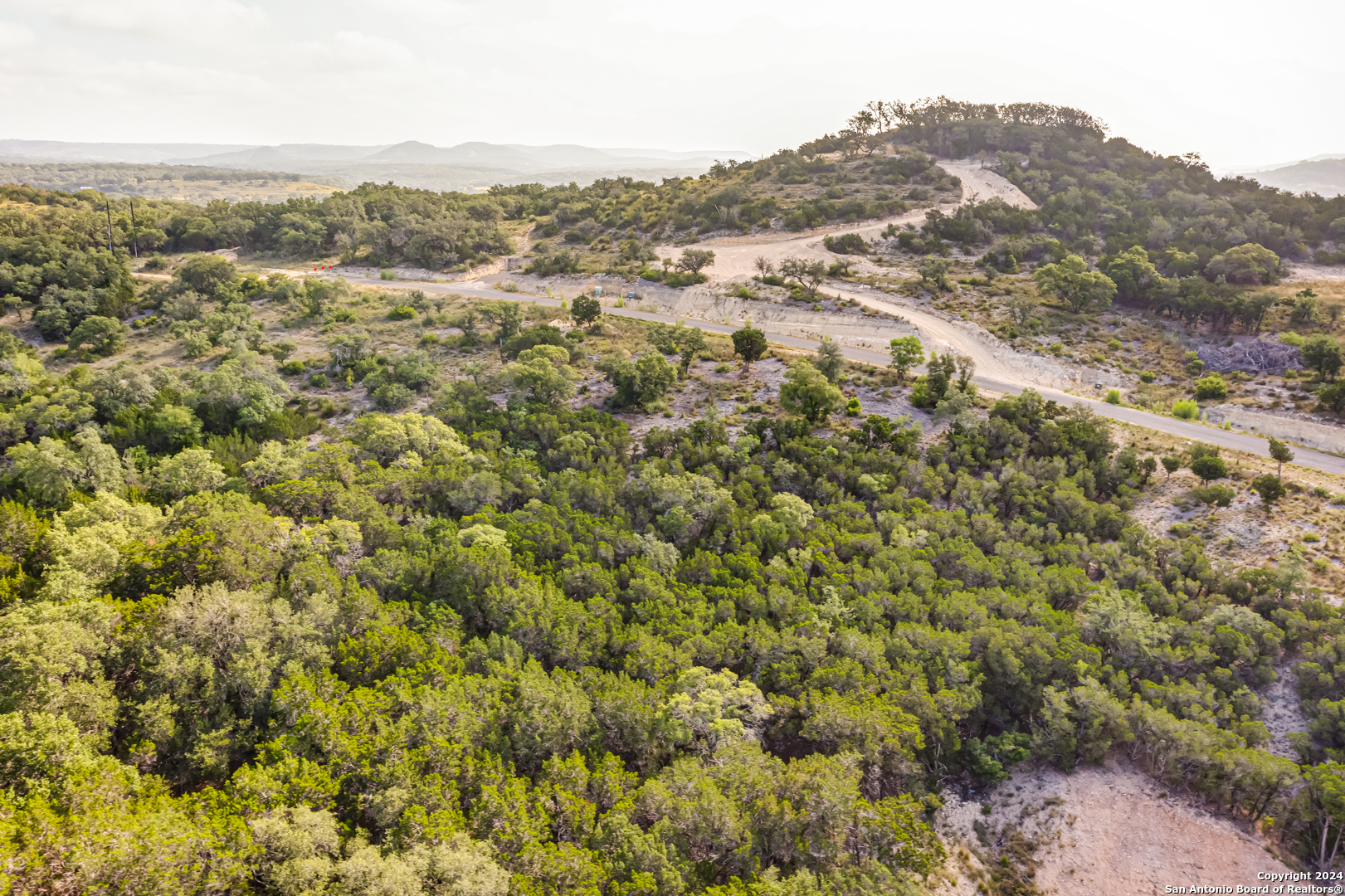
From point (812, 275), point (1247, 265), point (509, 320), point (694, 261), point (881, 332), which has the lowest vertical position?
point (509, 320)

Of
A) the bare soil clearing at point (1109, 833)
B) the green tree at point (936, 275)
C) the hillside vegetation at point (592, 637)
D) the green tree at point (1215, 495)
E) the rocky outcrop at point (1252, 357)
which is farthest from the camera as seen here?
the green tree at point (936, 275)

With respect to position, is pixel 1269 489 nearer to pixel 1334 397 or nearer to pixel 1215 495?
pixel 1215 495

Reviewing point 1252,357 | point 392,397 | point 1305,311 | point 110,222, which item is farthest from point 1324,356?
point 110,222

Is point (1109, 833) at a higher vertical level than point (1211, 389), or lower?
lower

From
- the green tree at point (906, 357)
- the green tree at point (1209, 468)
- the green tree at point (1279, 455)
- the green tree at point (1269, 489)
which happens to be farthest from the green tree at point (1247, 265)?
the green tree at point (1269, 489)

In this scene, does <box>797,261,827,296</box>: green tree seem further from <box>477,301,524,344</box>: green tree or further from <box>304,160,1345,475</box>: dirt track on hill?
<box>477,301,524,344</box>: green tree

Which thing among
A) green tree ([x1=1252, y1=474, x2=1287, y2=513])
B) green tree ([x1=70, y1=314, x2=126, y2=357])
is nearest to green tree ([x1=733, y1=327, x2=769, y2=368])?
green tree ([x1=1252, y1=474, x2=1287, y2=513])

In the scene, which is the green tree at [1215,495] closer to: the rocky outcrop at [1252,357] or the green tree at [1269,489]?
the green tree at [1269,489]

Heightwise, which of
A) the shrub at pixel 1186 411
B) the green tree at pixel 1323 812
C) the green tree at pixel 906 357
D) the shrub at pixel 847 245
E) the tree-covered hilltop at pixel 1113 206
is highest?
the tree-covered hilltop at pixel 1113 206
